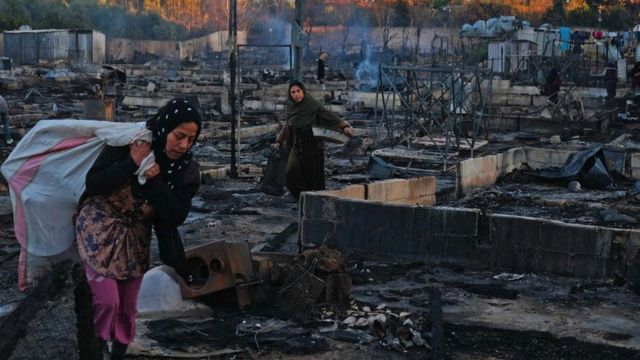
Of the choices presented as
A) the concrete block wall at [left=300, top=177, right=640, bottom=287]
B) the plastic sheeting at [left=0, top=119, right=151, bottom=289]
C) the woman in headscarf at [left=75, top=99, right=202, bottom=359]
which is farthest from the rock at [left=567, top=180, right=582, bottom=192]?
the plastic sheeting at [left=0, top=119, right=151, bottom=289]

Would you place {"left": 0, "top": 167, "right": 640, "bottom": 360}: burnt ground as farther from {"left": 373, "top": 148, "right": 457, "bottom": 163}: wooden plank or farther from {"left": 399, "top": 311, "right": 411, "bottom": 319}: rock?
{"left": 373, "top": 148, "right": 457, "bottom": 163}: wooden plank

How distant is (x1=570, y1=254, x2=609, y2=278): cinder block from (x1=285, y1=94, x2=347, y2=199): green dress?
313cm

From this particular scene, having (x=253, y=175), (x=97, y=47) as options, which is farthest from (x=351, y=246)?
(x=97, y=47)

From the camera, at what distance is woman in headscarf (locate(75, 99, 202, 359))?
372 centimetres

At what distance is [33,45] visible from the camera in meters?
43.2

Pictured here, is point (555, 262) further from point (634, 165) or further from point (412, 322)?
point (634, 165)

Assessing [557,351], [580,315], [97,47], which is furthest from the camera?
[97,47]

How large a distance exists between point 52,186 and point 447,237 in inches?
163

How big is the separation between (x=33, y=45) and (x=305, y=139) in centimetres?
3720

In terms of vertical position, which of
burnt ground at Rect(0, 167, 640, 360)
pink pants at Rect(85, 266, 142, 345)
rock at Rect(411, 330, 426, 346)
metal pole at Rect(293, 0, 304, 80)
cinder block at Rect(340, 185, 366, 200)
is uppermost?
metal pole at Rect(293, 0, 304, 80)

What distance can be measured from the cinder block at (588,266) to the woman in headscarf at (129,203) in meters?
3.87

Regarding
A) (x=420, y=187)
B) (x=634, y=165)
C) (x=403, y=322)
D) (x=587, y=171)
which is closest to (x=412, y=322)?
(x=403, y=322)

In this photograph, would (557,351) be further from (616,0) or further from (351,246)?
(616,0)

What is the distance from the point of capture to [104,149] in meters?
3.77
